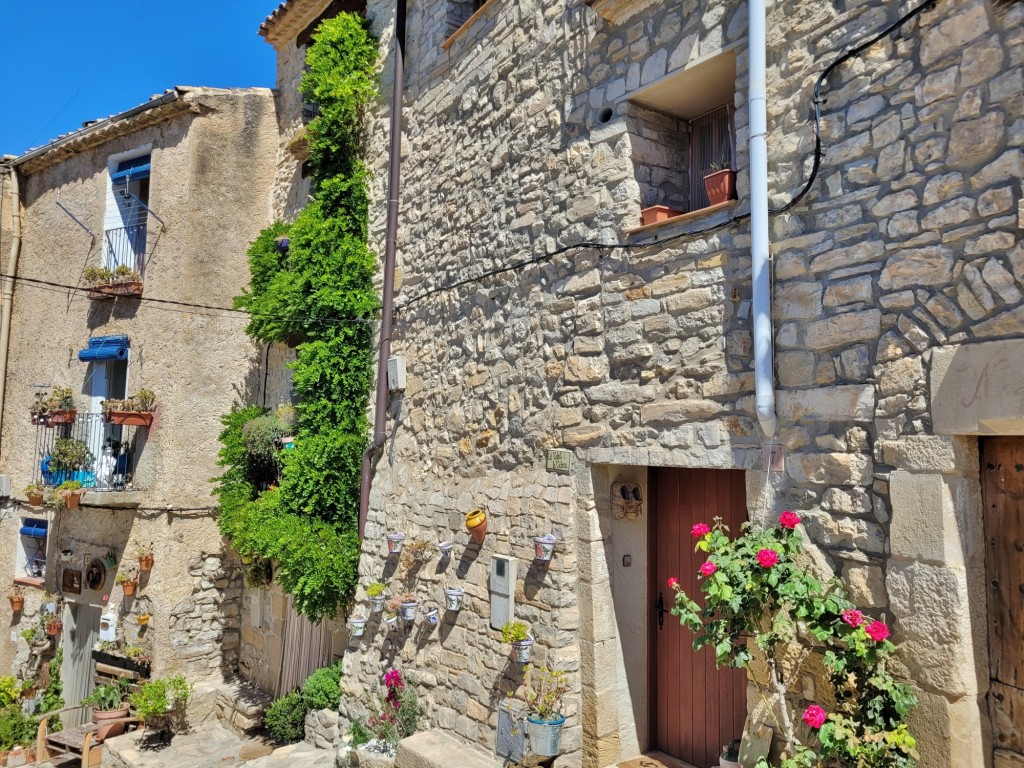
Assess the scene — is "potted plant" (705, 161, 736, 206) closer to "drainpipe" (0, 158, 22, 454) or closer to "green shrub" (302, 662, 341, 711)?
"green shrub" (302, 662, 341, 711)

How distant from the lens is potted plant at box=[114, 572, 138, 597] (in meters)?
9.60

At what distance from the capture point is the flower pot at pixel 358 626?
7098 mm

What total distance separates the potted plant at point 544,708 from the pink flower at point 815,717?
2.03 meters

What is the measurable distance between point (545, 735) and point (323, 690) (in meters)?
3.43

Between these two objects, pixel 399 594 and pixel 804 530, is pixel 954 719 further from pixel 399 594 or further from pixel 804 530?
pixel 399 594

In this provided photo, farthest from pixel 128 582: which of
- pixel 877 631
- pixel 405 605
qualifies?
pixel 877 631

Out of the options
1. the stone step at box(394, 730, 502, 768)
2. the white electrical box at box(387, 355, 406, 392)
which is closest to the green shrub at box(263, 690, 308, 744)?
the stone step at box(394, 730, 502, 768)

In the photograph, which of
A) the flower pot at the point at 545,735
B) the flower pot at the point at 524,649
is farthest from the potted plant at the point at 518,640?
the flower pot at the point at 545,735

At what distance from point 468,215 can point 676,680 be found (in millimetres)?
4145

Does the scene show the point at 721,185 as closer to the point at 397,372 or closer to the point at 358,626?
the point at 397,372

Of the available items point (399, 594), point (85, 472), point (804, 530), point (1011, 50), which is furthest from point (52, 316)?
point (1011, 50)

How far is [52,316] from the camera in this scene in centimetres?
1173

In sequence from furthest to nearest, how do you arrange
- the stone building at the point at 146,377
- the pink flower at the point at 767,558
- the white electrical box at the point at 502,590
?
the stone building at the point at 146,377, the white electrical box at the point at 502,590, the pink flower at the point at 767,558

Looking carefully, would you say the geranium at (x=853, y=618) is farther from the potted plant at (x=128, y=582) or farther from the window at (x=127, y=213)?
the window at (x=127, y=213)
